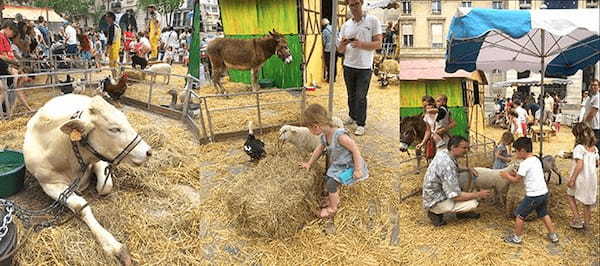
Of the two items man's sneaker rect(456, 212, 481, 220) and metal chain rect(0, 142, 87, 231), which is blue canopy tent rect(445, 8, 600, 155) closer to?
man's sneaker rect(456, 212, 481, 220)

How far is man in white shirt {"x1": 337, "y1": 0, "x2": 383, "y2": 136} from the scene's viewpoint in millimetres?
2553

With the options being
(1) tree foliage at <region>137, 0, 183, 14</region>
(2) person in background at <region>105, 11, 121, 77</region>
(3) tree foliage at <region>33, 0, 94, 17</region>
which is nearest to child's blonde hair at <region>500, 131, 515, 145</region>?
(1) tree foliage at <region>137, 0, 183, 14</region>

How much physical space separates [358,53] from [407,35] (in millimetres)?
289

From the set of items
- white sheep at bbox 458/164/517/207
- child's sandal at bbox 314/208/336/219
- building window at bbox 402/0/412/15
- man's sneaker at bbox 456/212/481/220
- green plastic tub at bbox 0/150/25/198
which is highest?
building window at bbox 402/0/412/15

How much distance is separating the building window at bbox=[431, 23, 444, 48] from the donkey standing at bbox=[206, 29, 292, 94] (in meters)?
0.83

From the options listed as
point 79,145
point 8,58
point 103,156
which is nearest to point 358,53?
point 103,156

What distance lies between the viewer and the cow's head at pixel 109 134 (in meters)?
2.50

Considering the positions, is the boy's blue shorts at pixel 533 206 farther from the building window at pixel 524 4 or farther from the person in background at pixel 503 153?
the building window at pixel 524 4

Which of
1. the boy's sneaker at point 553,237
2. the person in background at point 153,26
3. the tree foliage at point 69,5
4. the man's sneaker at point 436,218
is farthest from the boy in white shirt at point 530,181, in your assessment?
the tree foliage at point 69,5

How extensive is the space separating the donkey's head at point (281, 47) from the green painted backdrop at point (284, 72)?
0.02 metres

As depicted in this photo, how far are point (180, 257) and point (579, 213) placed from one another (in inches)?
94.0

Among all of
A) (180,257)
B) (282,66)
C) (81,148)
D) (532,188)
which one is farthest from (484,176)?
(81,148)

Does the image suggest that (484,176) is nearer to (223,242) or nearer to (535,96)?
(535,96)

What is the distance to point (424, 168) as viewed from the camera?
274 centimetres
